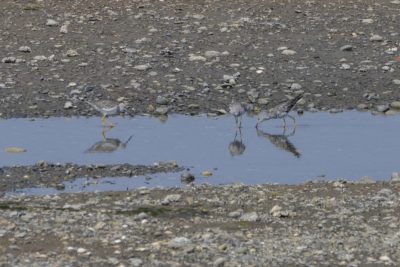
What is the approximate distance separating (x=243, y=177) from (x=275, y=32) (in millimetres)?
7090

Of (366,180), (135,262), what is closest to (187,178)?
(366,180)

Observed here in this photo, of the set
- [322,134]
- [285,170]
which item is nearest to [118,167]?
[285,170]

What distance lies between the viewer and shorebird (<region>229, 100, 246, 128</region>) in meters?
15.1

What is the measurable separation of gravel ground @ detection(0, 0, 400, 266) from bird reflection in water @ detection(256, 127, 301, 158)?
1.08 meters

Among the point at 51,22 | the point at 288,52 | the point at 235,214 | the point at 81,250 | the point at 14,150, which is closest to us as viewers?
the point at 81,250

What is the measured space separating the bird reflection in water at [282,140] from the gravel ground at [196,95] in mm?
1076

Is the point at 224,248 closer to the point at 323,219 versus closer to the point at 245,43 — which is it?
the point at 323,219

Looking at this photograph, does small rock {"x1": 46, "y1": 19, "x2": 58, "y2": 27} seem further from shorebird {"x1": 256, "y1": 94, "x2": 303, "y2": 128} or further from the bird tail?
the bird tail

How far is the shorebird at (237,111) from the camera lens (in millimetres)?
15062

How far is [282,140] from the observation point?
14.8m

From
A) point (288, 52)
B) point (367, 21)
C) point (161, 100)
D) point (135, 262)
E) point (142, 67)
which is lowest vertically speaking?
point (135, 262)

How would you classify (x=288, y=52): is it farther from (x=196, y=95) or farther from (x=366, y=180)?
(x=366, y=180)

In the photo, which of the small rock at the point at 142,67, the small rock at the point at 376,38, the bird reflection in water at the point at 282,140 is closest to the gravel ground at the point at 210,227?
the bird reflection in water at the point at 282,140

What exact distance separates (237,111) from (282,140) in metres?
0.69
